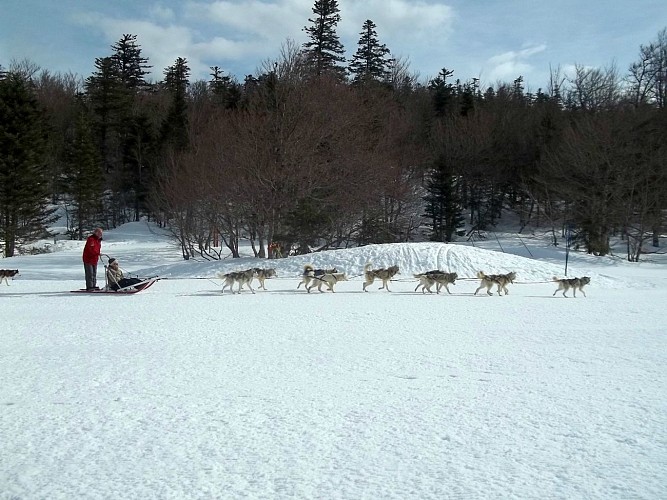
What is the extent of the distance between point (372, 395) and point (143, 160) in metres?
57.9

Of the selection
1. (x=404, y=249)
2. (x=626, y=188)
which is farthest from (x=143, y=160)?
(x=626, y=188)

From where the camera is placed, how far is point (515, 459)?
4.13 meters

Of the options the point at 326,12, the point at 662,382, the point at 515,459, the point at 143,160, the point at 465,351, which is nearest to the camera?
the point at 515,459

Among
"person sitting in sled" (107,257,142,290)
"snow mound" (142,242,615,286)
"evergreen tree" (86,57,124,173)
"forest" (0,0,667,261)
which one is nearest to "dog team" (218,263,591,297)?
"person sitting in sled" (107,257,142,290)

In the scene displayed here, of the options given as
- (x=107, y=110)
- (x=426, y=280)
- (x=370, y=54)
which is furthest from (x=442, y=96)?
(x=426, y=280)

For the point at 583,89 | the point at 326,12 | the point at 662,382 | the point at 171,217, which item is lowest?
the point at 662,382

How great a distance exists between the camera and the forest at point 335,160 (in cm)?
2917

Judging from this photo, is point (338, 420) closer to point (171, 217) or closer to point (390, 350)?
point (390, 350)

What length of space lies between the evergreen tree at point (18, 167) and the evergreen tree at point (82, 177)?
8.77m

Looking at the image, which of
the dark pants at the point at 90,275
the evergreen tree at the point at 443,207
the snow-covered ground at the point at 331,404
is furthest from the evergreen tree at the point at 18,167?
the evergreen tree at the point at 443,207

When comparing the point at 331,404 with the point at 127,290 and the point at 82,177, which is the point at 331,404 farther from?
the point at 82,177

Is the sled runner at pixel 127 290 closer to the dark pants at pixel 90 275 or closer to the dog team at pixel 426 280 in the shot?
the dark pants at pixel 90 275

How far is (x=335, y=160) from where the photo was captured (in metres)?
31.2

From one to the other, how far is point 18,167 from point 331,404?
135 ft
